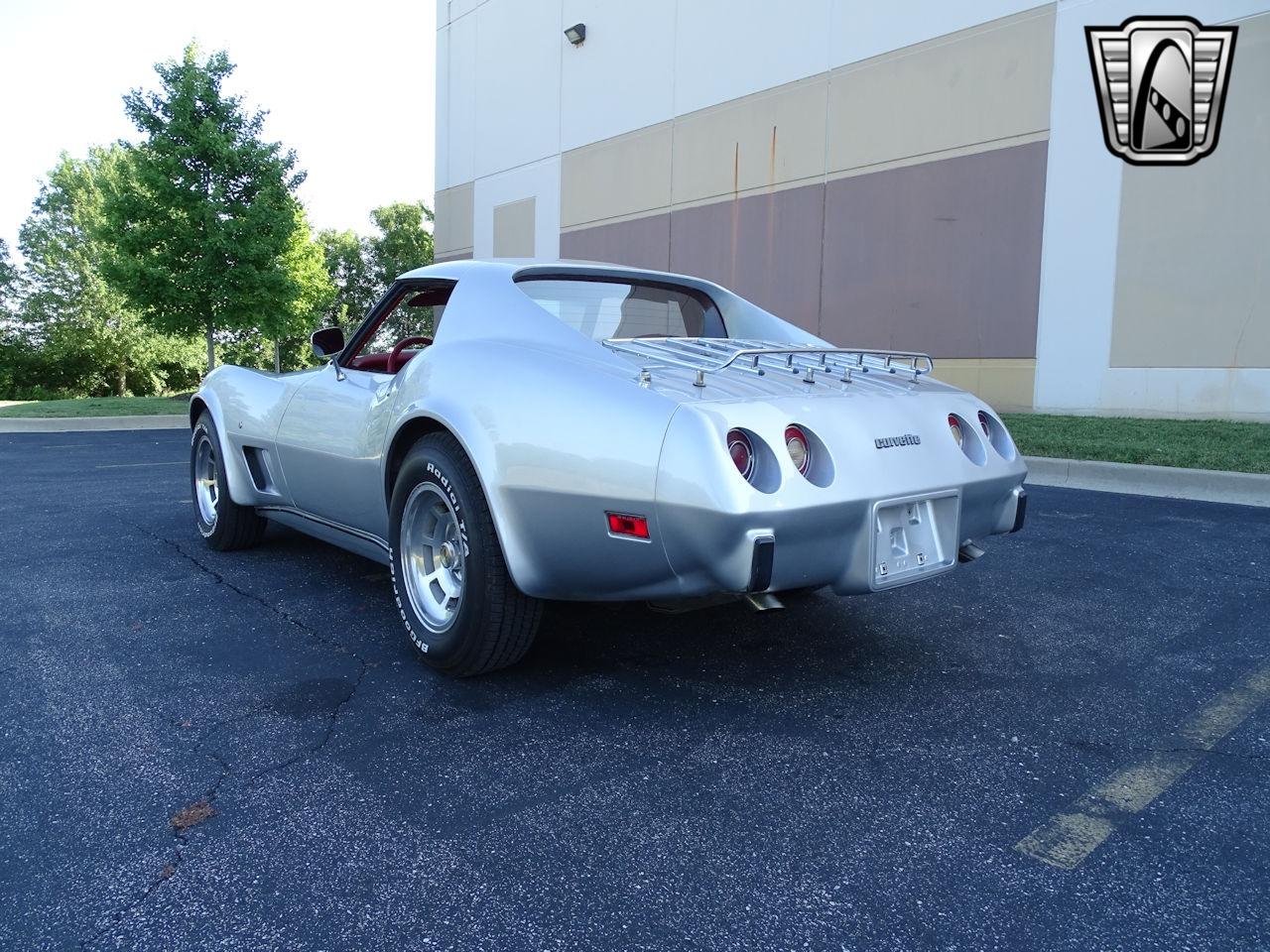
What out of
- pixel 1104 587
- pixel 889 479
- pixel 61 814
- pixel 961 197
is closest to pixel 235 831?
pixel 61 814

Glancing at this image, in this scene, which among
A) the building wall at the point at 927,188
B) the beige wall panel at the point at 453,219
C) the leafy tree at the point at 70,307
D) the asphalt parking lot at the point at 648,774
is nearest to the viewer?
the asphalt parking lot at the point at 648,774

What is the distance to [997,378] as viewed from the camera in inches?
483

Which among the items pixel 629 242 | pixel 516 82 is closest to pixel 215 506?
pixel 629 242

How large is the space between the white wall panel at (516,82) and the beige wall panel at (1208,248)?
12545mm

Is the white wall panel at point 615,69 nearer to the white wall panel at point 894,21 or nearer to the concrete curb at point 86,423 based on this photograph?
the white wall panel at point 894,21

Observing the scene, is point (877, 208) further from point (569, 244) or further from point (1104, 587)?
point (1104, 587)

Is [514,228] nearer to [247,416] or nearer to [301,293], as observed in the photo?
[301,293]

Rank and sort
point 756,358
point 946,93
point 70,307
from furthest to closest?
point 70,307 < point 946,93 < point 756,358

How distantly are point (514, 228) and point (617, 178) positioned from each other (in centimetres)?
393

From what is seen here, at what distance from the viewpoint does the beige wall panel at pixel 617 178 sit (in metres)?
17.2

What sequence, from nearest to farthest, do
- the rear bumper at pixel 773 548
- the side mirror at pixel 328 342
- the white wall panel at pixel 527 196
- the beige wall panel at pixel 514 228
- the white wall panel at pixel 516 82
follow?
1. the rear bumper at pixel 773 548
2. the side mirror at pixel 328 342
3. the white wall panel at pixel 516 82
4. the white wall panel at pixel 527 196
5. the beige wall panel at pixel 514 228

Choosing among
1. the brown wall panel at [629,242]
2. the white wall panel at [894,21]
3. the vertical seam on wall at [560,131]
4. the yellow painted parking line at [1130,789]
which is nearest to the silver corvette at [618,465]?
the yellow painted parking line at [1130,789]

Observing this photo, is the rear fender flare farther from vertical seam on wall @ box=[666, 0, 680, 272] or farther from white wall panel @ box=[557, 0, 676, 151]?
white wall panel @ box=[557, 0, 676, 151]

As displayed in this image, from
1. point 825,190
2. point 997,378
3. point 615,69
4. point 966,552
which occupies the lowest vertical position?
point 966,552
